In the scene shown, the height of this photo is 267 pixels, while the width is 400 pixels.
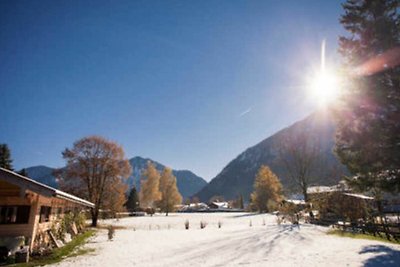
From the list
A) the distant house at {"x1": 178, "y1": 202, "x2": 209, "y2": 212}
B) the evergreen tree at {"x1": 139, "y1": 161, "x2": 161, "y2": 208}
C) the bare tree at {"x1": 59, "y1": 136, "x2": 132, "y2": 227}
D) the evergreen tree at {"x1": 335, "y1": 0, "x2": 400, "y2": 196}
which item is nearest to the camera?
the evergreen tree at {"x1": 335, "y1": 0, "x2": 400, "y2": 196}

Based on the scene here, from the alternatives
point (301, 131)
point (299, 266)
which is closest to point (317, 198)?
point (301, 131)

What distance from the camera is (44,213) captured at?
1662 centimetres

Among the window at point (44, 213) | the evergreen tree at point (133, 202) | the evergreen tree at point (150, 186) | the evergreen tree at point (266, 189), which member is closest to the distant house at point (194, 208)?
the evergreen tree at point (133, 202)

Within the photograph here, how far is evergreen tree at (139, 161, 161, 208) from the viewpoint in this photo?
6956cm

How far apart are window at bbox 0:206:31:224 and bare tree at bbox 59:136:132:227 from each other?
2011 centimetres

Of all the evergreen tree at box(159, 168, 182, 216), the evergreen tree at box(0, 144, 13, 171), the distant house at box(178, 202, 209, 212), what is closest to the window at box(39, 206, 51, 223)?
the evergreen tree at box(0, 144, 13, 171)

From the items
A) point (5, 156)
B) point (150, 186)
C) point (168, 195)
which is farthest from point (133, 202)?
point (5, 156)

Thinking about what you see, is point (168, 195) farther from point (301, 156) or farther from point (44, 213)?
point (44, 213)

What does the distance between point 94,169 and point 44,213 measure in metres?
17.2

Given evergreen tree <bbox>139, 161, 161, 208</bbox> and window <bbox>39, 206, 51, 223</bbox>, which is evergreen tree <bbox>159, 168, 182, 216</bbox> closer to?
evergreen tree <bbox>139, 161, 161, 208</bbox>

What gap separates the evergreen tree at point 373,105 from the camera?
1369 centimetres

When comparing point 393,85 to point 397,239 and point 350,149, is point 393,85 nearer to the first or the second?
point 350,149

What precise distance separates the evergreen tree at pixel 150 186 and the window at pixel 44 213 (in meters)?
52.4

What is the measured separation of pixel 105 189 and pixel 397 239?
103 feet
